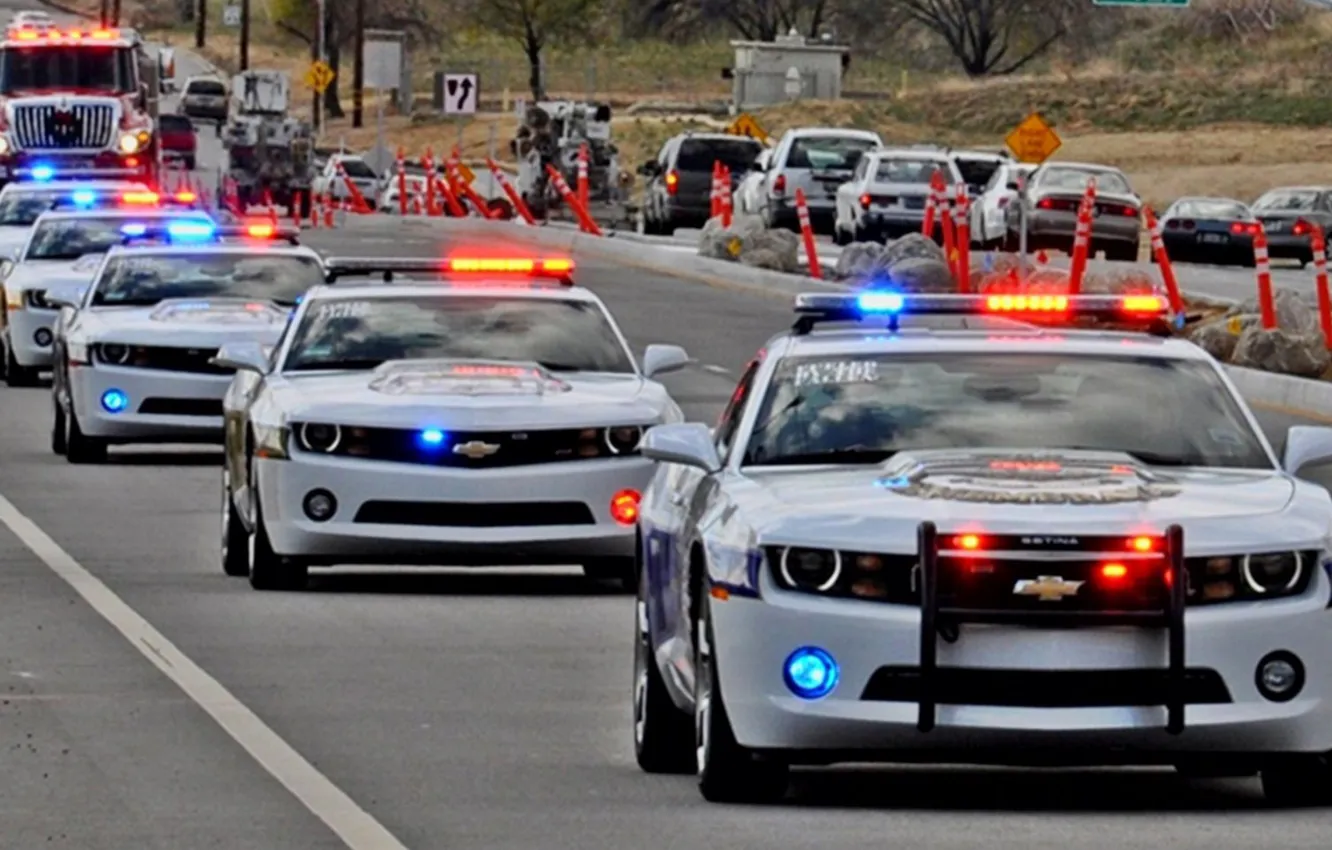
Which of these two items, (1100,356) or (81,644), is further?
(81,644)

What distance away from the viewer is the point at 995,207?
53.7m

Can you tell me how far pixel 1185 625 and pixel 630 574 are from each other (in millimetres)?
7478

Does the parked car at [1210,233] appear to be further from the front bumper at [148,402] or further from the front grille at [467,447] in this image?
the front grille at [467,447]

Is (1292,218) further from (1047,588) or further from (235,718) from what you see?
(1047,588)

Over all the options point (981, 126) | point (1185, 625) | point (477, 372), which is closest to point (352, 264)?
Result: point (477, 372)

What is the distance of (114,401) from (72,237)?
27.5ft

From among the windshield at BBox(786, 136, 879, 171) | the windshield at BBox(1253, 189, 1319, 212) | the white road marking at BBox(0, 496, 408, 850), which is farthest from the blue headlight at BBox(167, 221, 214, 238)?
the windshield at BBox(1253, 189, 1319, 212)

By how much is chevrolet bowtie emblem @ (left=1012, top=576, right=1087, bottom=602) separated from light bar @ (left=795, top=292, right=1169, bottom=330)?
2.02m

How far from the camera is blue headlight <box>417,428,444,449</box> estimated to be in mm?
15508

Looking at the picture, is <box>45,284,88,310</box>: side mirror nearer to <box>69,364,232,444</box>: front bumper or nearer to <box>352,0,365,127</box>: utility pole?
<box>69,364,232,444</box>: front bumper

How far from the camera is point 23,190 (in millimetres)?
38062

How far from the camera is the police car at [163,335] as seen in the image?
75.4 ft

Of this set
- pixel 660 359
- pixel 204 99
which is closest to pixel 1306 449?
pixel 660 359

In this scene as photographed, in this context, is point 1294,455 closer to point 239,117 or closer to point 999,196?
point 999,196
